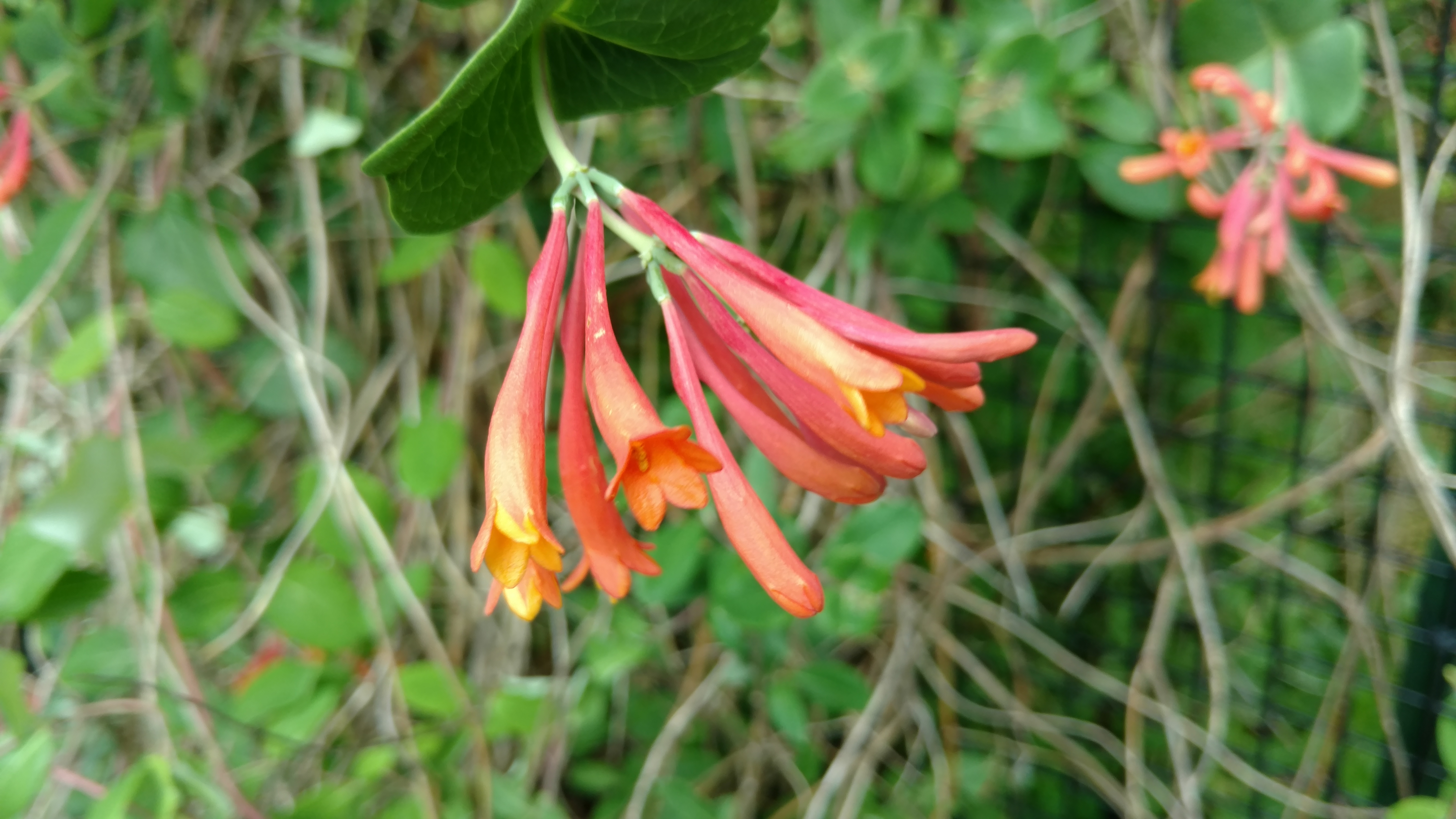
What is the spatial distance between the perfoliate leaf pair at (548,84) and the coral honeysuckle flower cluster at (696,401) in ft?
0.11

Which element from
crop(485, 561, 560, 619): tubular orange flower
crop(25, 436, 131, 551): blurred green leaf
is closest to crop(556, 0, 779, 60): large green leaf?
crop(485, 561, 560, 619): tubular orange flower

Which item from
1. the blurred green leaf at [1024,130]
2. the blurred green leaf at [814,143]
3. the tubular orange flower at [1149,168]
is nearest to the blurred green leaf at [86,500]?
the blurred green leaf at [814,143]

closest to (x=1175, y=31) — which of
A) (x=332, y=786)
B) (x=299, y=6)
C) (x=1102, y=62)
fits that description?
(x=1102, y=62)

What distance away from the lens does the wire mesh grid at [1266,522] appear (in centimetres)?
84

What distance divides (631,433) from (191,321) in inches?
22.5

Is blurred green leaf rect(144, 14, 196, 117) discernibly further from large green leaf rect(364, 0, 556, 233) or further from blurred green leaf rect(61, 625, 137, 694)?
large green leaf rect(364, 0, 556, 233)

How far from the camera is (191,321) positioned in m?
0.69

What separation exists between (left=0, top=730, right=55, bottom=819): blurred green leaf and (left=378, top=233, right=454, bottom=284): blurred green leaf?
42 centimetres

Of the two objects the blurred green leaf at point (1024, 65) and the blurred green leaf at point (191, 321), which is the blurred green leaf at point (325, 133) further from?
the blurred green leaf at point (1024, 65)

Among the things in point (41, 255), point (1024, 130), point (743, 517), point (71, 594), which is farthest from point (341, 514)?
point (1024, 130)

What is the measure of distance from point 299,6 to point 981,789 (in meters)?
1.09

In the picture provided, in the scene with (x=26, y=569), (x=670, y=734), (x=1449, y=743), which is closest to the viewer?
(x=1449, y=743)

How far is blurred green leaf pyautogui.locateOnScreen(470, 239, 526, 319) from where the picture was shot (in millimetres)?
732

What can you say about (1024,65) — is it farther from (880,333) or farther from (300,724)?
(300,724)
